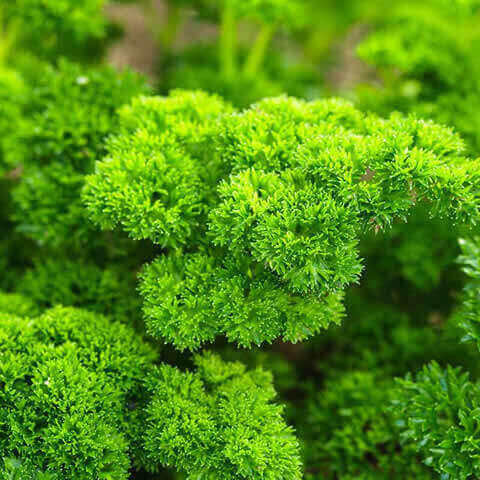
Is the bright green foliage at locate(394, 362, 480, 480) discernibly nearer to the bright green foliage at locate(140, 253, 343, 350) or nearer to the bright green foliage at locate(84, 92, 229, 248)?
the bright green foliage at locate(140, 253, 343, 350)

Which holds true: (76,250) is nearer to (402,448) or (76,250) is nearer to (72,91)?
(72,91)

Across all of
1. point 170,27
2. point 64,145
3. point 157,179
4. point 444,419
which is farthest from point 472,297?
point 170,27

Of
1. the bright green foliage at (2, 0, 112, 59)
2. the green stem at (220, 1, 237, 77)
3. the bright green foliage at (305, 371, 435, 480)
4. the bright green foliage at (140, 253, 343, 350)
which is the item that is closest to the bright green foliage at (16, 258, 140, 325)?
the bright green foliage at (140, 253, 343, 350)

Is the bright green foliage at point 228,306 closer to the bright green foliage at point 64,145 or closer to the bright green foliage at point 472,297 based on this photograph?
the bright green foliage at point 472,297

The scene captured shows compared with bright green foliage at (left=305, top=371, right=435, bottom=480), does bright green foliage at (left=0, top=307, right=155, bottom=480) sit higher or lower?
higher

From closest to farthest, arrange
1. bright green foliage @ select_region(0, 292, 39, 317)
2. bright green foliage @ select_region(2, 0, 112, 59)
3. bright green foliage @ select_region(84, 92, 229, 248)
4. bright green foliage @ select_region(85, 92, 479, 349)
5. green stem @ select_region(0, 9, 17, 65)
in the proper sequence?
bright green foliage @ select_region(85, 92, 479, 349) < bright green foliage @ select_region(84, 92, 229, 248) < bright green foliage @ select_region(0, 292, 39, 317) < bright green foliage @ select_region(2, 0, 112, 59) < green stem @ select_region(0, 9, 17, 65)

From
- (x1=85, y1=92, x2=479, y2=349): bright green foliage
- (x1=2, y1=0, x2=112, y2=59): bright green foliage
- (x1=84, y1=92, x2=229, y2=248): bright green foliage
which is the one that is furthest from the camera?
(x1=2, y1=0, x2=112, y2=59): bright green foliage

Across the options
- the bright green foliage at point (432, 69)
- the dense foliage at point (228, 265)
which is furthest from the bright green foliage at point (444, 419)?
the bright green foliage at point (432, 69)
